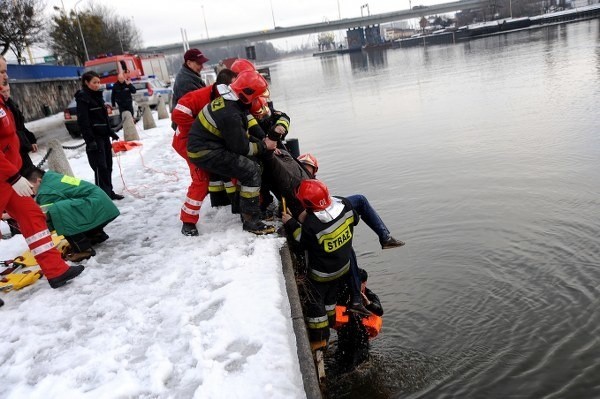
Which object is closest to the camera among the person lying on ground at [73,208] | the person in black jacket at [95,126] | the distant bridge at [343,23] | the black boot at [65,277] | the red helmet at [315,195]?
the red helmet at [315,195]

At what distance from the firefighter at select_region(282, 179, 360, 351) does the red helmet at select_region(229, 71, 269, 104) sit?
120 cm

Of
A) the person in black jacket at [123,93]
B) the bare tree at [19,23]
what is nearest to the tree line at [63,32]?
the bare tree at [19,23]

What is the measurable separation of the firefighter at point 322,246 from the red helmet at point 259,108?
5.04 feet

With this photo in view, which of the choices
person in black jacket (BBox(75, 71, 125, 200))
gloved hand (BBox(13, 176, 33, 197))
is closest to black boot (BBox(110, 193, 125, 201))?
person in black jacket (BBox(75, 71, 125, 200))

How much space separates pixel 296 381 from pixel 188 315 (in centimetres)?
117

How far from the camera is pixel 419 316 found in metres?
5.22

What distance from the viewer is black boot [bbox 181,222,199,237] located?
216 inches

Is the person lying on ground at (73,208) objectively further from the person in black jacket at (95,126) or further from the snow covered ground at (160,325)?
the person in black jacket at (95,126)

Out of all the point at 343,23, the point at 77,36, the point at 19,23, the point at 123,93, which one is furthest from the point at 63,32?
the point at 343,23

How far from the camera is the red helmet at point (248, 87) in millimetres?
4777

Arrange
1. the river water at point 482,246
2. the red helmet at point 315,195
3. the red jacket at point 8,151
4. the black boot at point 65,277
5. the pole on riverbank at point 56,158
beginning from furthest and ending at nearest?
the pole on riverbank at point 56,158 → the black boot at point 65,277 → the river water at point 482,246 → the red jacket at point 8,151 → the red helmet at point 315,195

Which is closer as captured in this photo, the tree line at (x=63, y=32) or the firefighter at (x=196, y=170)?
the firefighter at (x=196, y=170)

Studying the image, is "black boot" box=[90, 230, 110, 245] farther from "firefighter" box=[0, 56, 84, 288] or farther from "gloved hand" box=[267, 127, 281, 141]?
"gloved hand" box=[267, 127, 281, 141]

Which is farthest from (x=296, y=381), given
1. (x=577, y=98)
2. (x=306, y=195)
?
(x=577, y=98)
